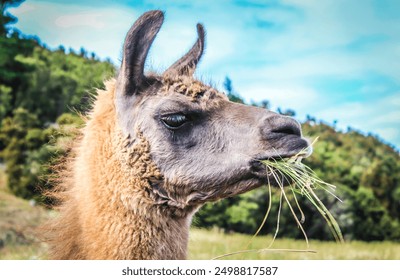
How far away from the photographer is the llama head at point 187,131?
9.43 ft

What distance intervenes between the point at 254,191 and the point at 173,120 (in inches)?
269

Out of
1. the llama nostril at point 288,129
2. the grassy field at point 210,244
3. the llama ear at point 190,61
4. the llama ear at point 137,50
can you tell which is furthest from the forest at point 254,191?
the llama nostril at point 288,129

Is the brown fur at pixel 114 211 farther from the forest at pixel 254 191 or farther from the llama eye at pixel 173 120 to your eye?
the forest at pixel 254 191

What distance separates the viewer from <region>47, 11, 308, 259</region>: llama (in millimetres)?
2893

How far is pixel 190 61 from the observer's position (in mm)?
3398

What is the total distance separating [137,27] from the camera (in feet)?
9.79

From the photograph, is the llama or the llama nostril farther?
the llama

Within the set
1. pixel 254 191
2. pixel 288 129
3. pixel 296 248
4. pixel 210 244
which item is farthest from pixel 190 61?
pixel 254 191

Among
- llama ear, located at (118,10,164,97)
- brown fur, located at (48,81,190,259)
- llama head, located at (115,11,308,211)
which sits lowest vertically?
brown fur, located at (48,81,190,259)

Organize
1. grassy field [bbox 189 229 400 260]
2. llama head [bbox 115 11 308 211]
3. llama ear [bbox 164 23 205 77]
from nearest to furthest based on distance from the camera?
llama head [bbox 115 11 308 211], llama ear [bbox 164 23 205 77], grassy field [bbox 189 229 400 260]

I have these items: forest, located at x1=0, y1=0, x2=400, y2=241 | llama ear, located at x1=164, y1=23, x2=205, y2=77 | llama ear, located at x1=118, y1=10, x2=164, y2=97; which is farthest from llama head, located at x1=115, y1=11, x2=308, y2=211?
forest, located at x1=0, y1=0, x2=400, y2=241

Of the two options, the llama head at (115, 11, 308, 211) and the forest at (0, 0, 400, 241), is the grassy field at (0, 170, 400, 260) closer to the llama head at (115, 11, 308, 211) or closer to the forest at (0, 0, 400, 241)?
the forest at (0, 0, 400, 241)

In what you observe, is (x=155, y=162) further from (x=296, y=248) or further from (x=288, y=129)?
(x=296, y=248)
